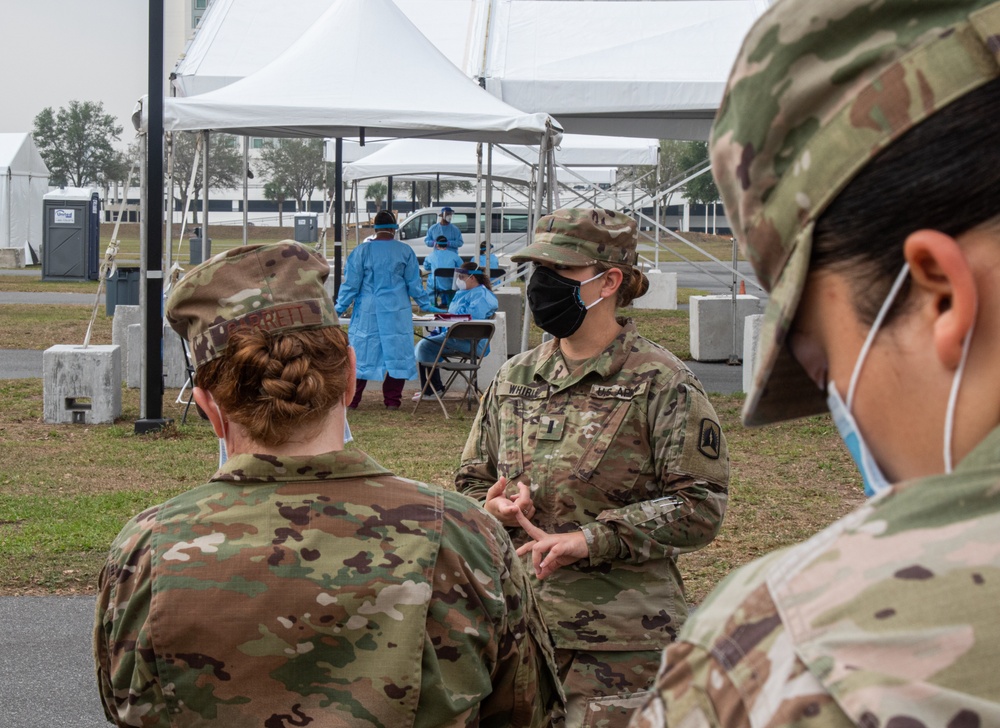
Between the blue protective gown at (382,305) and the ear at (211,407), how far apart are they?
30.9 ft

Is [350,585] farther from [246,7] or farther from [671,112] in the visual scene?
[246,7]

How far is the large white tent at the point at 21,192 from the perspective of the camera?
3169cm

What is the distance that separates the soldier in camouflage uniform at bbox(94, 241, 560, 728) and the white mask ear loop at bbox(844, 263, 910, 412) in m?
1.18

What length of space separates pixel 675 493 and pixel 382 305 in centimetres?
881

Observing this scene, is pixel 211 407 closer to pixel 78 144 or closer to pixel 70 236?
pixel 70 236

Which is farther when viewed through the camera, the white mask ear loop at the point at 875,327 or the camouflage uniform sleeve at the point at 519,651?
the camouflage uniform sleeve at the point at 519,651

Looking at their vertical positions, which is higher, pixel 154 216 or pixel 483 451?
pixel 154 216

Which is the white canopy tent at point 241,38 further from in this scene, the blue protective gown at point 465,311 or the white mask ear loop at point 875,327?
the white mask ear loop at point 875,327

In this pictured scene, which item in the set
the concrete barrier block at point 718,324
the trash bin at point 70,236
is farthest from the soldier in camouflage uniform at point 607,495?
the trash bin at point 70,236

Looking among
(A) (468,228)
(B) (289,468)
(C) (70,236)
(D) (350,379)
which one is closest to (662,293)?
(C) (70,236)

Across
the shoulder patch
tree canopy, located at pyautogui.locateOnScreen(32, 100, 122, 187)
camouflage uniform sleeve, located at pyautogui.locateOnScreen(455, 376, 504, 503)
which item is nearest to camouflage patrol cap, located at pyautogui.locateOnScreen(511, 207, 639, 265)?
camouflage uniform sleeve, located at pyautogui.locateOnScreen(455, 376, 504, 503)

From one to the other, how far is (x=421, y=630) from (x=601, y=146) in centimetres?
2380

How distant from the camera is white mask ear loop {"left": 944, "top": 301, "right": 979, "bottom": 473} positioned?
0.76 meters

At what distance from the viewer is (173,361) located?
12.2 m
